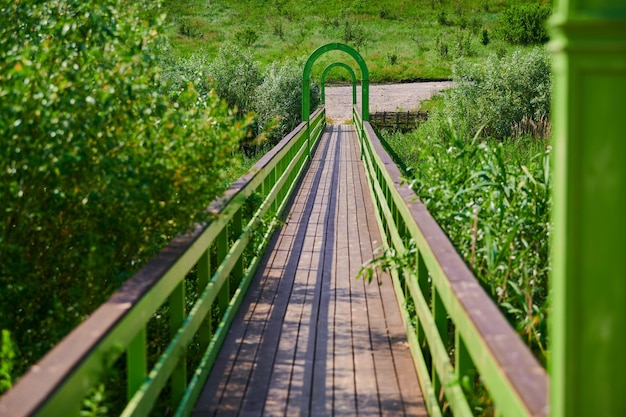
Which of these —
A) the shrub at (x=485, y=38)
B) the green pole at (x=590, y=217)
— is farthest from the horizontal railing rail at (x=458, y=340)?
the shrub at (x=485, y=38)

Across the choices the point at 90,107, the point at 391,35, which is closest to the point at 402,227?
the point at 90,107

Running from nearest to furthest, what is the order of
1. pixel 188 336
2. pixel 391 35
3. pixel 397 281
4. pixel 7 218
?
pixel 188 336, pixel 7 218, pixel 397 281, pixel 391 35

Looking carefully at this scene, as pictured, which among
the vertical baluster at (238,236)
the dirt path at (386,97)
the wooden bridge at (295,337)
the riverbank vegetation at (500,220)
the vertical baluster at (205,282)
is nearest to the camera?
the wooden bridge at (295,337)

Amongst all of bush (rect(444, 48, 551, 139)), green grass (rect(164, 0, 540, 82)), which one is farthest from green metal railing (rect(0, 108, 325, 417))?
green grass (rect(164, 0, 540, 82))

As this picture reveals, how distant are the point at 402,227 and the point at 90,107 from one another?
2648 mm

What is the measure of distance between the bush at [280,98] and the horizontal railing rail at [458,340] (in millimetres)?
20747

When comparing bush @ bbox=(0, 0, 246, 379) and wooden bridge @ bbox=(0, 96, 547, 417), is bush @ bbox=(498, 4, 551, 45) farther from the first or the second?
bush @ bbox=(0, 0, 246, 379)

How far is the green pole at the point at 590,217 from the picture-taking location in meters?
1.44

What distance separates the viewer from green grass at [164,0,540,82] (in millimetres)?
45156

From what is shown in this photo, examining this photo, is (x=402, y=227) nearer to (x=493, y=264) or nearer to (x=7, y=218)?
(x=493, y=264)

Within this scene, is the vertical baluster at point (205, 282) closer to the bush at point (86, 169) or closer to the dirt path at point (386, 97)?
the bush at point (86, 169)

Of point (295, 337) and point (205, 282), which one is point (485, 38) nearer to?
point (295, 337)

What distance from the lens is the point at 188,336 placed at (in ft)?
11.2

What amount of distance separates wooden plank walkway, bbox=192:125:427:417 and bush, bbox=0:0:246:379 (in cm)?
78
